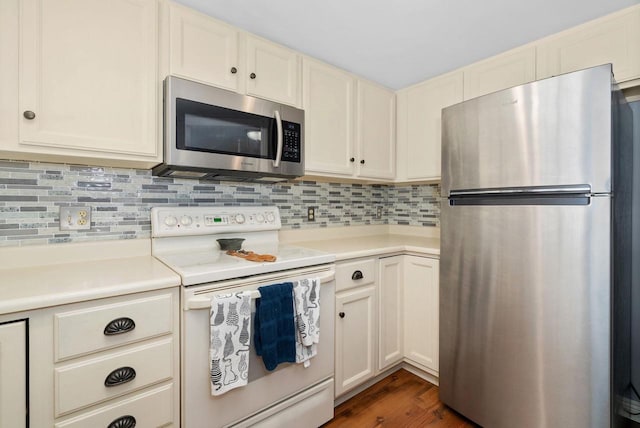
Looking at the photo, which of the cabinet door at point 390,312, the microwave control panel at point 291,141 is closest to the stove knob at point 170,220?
the microwave control panel at point 291,141

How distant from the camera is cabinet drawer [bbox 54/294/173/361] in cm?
96

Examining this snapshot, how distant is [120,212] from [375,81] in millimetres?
1960

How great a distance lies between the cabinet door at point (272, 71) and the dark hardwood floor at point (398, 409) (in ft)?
6.16

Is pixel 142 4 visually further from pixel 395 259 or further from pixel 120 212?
pixel 395 259

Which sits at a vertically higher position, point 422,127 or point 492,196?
point 422,127

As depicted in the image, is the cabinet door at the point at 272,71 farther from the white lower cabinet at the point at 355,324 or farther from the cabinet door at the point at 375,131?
the white lower cabinet at the point at 355,324

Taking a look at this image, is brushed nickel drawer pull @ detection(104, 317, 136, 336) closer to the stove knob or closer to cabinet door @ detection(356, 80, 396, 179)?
the stove knob

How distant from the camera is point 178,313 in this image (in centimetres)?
117

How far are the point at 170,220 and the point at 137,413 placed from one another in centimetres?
88

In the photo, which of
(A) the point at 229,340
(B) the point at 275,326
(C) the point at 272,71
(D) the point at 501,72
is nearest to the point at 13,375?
(A) the point at 229,340

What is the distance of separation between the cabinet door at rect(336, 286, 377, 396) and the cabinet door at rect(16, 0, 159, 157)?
1.31 meters

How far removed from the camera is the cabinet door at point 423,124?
7.13 feet

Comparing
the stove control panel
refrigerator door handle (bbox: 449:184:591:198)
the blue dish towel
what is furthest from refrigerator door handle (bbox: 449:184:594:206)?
the stove control panel

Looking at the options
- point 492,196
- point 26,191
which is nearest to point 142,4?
point 26,191
